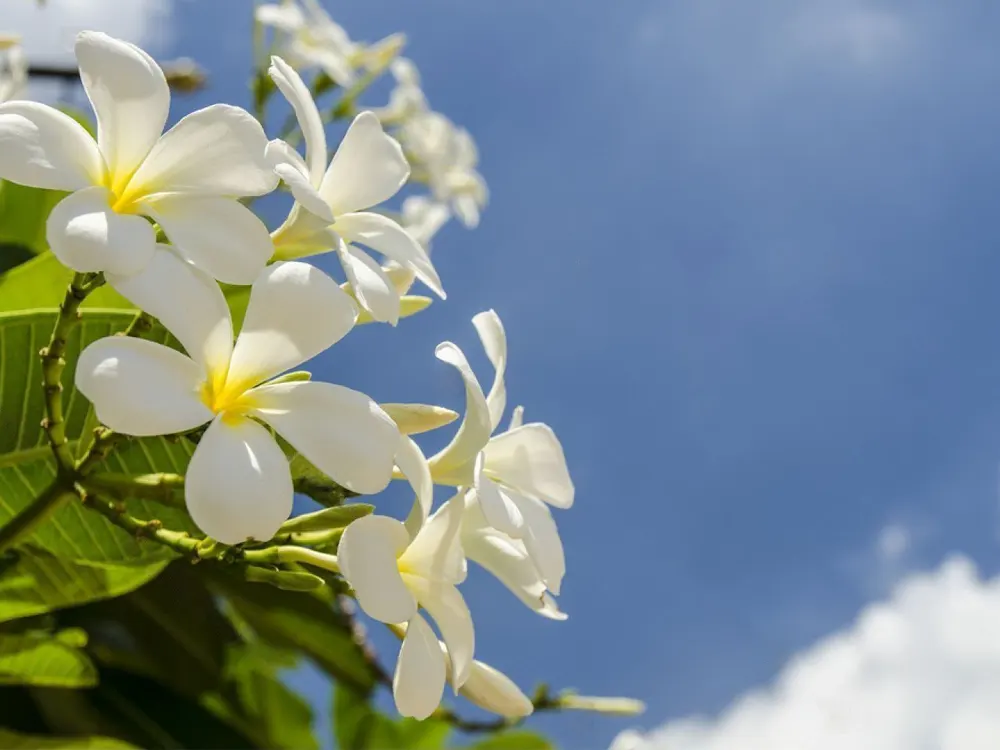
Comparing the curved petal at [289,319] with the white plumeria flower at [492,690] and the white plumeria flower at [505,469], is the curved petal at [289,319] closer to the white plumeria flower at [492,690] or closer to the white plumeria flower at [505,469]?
the white plumeria flower at [505,469]

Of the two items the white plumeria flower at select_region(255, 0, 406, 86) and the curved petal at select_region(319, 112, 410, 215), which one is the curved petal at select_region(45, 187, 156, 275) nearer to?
the curved petal at select_region(319, 112, 410, 215)

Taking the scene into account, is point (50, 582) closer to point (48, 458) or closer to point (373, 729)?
point (48, 458)

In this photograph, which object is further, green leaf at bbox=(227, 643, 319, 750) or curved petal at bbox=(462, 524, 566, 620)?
green leaf at bbox=(227, 643, 319, 750)

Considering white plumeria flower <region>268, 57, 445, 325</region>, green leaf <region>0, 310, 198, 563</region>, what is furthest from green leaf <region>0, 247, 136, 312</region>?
white plumeria flower <region>268, 57, 445, 325</region>

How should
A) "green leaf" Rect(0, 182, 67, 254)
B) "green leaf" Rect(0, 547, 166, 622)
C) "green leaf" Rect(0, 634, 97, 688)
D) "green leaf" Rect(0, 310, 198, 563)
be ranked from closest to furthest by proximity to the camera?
1. "green leaf" Rect(0, 310, 198, 563)
2. "green leaf" Rect(0, 547, 166, 622)
3. "green leaf" Rect(0, 634, 97, 688)
4. "green leaf" Rect(0, 182, 67, 254)

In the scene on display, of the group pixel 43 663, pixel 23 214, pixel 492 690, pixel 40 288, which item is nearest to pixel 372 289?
pixel 492 690

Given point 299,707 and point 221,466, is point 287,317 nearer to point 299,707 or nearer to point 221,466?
point 221,466
